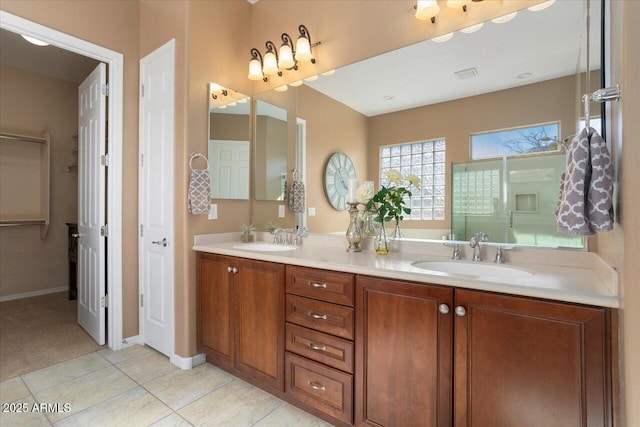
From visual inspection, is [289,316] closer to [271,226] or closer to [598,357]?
[271,226]

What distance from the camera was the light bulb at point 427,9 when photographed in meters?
Result: 1.75

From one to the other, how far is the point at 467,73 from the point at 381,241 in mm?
1056

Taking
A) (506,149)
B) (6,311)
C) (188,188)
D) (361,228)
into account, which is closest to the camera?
(506,149)

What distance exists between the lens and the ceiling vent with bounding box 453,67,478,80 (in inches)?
68.0

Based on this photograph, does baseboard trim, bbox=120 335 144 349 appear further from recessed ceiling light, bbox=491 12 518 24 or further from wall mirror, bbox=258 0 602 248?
recessed ceiling light, bbox=491 12 518 24

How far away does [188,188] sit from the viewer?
2.24m

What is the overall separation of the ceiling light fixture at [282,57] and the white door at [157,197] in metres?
0.64

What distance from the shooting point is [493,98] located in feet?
5.41

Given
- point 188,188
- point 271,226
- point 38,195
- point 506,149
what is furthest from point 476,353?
point 38,195

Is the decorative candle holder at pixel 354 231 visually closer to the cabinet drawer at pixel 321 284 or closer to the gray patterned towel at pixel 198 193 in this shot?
the cabinet drawer at pixel 321 284

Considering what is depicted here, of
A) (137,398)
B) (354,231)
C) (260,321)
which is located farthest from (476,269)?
(137,398)

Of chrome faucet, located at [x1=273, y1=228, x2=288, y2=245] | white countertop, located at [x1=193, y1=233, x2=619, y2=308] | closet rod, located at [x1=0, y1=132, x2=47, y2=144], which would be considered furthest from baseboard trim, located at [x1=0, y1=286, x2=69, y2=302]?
chrome faucet, located at [x1=273, y1=228, x2=288, y2=245]

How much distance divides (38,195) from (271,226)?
3.47 meters

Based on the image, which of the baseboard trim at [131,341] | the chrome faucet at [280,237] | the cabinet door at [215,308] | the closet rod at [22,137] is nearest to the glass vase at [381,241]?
the chrome faucet at [280,237]
